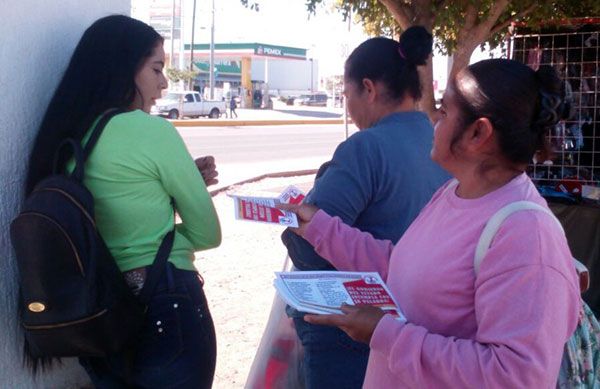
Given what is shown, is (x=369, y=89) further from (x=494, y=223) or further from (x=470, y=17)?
(x=470, y=17)

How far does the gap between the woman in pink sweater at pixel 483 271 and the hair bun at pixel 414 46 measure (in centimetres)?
84

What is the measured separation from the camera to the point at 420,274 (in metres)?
1.67

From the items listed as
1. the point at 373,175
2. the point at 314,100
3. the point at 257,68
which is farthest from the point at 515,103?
the point at 257,68

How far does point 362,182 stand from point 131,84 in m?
0.77

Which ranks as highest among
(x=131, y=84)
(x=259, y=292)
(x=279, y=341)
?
(x=131, y=84)

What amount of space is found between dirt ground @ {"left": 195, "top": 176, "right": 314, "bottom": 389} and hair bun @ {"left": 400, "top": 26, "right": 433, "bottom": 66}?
197cm

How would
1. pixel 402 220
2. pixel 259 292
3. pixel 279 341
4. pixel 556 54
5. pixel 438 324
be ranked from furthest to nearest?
pixel 259 292, pixel 556 54, pixel 279 341, pixel 402 220, pixel 438 324

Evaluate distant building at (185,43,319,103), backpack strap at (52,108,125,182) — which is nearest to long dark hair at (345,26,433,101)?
backpack strap at (52,108,125,182)

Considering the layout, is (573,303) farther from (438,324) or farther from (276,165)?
(276,165)

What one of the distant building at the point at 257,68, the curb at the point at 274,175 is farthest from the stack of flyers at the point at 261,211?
the distant building at the point at 257,68

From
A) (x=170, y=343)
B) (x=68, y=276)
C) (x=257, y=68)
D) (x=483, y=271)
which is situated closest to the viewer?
(x=483, y=271)

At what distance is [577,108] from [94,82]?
4.06m

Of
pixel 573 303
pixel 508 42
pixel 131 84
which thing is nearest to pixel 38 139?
pixel 131 84

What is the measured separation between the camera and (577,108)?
539 centimetres
